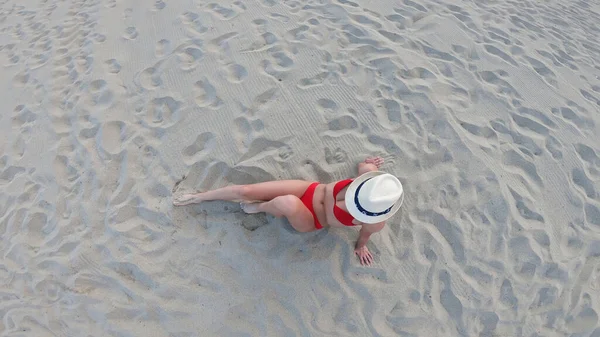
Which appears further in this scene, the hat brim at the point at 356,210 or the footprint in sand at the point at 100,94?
the footprint in sand at the point at 100,94

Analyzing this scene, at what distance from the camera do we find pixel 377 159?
352 centimetres

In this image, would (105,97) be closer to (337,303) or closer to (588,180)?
(337,303)

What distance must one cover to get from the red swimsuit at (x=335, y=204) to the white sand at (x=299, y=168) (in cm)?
29

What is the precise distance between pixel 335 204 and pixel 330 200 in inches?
2.9

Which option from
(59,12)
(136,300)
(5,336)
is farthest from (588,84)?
(59,12)

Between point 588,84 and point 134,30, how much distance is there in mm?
4850

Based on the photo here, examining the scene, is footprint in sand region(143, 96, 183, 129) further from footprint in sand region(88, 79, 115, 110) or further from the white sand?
footprint in sand region(88, 79, 115, 110)

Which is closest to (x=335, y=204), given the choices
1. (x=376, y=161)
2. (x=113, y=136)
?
(x=376, y=161)

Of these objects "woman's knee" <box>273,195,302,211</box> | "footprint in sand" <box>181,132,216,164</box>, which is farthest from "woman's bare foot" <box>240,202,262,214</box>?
"footprint in sand" <box>181,132,216,164</box>

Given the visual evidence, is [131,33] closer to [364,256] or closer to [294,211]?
[294,211]

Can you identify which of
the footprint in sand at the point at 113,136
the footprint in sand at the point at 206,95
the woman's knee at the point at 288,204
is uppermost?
the footprint in sand at the point at 206,95

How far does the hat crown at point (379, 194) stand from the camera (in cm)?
265

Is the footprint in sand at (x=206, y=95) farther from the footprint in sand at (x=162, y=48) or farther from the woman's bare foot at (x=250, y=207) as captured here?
the woman's bare foot at (x=250, y=207)

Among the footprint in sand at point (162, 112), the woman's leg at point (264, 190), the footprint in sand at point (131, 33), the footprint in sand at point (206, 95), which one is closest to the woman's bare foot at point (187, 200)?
the woman's leg at point (264, 190)
